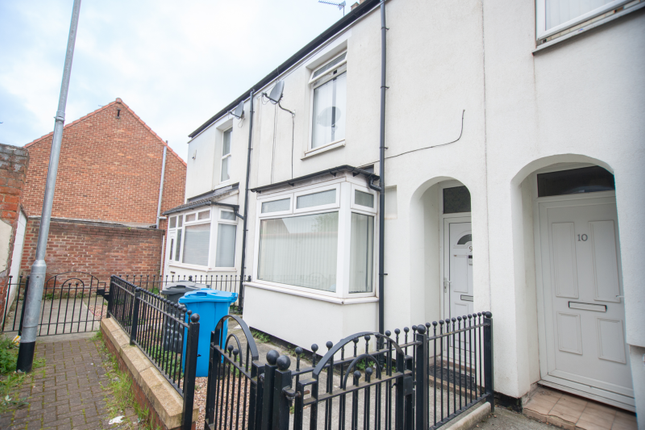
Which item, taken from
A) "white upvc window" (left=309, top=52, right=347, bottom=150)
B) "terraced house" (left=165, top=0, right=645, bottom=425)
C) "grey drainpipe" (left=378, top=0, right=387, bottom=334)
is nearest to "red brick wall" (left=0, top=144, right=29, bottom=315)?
"terraced house" (left=165, top=0, right=645, bottom=425)

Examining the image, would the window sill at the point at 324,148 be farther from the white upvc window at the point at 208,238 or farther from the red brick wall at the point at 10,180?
the red brick wall at the point at 10,180

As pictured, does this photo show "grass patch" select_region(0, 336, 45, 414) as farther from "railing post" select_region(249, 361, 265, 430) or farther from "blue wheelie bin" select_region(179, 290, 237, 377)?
"railing post" select_region(249, 361, 265, 430)

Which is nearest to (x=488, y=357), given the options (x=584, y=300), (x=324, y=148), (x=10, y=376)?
(x=584, y=300)

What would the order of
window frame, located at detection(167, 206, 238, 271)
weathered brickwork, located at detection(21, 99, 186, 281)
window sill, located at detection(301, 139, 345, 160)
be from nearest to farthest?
window sill, located at detection(301, 139, 345, 160)
window frame, located at detection(167, 206, 238, 271)
weathered brickwork, located at detection(21, 99, 186, 281)

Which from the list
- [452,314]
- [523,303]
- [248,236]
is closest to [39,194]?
[248,236]

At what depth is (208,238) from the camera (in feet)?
31.3

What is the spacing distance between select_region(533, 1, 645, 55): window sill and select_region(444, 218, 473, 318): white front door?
2.49 m

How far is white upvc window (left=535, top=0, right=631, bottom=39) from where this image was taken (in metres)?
3.51

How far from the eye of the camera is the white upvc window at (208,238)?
363 inches

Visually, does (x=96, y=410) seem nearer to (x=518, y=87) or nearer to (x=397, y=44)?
(x=518, y=87)

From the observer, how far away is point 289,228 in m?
6.48

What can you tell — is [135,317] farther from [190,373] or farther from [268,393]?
[268,393]

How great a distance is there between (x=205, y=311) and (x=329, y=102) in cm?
502

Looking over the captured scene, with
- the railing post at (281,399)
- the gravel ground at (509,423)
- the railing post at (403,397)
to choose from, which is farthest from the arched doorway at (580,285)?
the railing post at (281,399)
